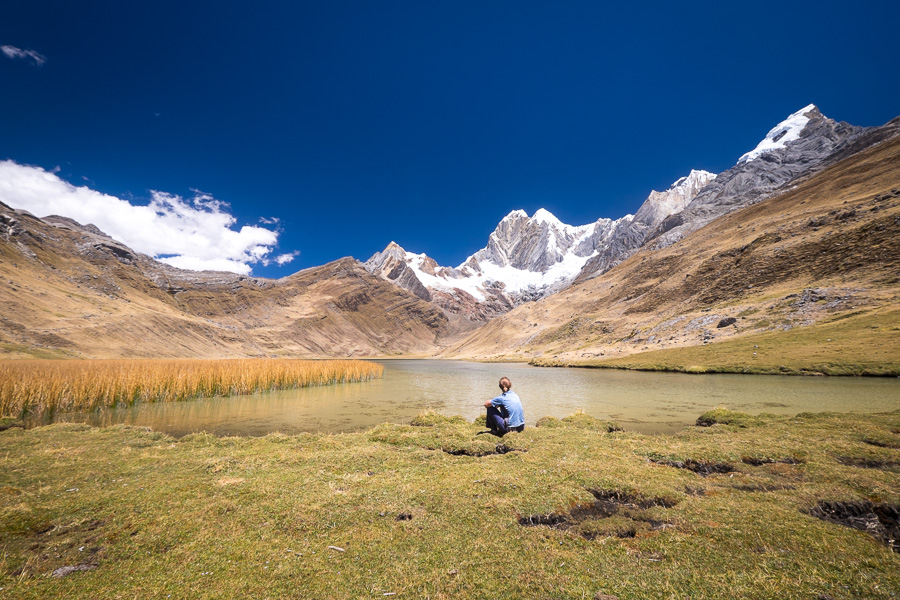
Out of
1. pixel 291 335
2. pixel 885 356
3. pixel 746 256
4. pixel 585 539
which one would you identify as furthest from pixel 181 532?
pixel 291 335

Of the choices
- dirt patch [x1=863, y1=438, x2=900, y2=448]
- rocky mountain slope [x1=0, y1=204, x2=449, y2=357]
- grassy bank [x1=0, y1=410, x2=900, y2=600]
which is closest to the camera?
grassy bank [x1=0, y1=410, x2=900, y2=600]

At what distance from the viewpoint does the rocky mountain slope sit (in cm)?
7019

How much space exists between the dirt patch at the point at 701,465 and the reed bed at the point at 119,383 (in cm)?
2562

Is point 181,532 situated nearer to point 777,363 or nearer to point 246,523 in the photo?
point 246,523

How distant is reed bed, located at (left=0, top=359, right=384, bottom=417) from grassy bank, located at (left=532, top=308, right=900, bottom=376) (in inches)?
1743

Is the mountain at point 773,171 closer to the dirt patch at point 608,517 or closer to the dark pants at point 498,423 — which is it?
the dark pants at point 498,423

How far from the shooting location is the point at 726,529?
5258mm

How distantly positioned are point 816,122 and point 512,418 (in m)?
248

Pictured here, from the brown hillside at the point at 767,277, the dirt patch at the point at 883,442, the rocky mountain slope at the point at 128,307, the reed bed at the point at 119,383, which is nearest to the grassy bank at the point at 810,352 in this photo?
the brown hillside at the point at 767,277

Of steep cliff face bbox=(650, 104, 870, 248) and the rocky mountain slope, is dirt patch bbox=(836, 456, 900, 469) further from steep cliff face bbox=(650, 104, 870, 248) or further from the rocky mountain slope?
steep cliff face bbox=(650, 104, 870, 248)

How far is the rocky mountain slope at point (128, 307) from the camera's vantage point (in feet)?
230

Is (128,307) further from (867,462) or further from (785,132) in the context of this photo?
(785,132)

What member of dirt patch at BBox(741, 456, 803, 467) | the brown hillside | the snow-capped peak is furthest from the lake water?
the snow-capped peak

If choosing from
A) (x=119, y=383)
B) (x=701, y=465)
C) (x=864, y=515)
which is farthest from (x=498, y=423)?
(x=119, y=383)
